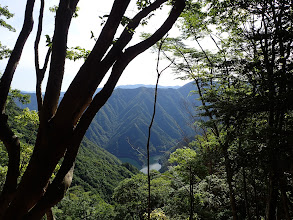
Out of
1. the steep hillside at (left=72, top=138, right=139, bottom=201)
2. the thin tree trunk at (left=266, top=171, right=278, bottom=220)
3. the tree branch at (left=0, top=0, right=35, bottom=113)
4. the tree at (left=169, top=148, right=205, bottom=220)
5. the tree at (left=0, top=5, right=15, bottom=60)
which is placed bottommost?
the steep hillside at (left=72, top=138, right=139, bottom=201)

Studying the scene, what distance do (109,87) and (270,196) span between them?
15.1 ft

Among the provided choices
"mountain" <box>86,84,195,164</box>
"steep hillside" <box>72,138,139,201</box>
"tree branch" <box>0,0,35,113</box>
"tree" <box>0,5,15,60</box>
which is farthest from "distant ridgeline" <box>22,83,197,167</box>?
"tree branch" <box>0,0,35,113</box>

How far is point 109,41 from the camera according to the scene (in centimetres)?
165

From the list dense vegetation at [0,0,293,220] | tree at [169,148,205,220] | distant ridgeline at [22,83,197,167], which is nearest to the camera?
dense vegetation at [0,0,293,220]

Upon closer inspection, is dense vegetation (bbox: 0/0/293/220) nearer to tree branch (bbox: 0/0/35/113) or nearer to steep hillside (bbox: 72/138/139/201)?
tree branch (bbox: 0/0/35/113)

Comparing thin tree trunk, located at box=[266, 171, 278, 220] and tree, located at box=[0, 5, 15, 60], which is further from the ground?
tree, located at box=[0, 5, 15, 60]

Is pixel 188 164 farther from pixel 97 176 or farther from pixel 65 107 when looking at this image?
pixel 97 176

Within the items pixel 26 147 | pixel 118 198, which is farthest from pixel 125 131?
pixel 26 147

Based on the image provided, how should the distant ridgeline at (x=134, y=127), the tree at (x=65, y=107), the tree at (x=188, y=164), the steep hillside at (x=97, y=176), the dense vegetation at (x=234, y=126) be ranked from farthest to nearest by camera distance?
the distant ridgeline at (x=134, y=127), the steep hillside at (x=97, y=176), the tree at (x=188, y=164), the dense vegetation at (x=234, y=126), the tree at (x=65, y=107)

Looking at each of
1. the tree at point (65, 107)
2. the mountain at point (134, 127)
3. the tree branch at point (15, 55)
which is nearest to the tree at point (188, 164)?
the tree at point (65, 107)

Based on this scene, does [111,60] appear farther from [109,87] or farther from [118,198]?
[118,198]

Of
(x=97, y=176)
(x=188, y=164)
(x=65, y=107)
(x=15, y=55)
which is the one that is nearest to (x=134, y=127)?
(x=97, y=176)

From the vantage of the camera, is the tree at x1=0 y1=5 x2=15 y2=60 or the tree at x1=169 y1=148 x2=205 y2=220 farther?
the tree at x1=169 y1=148 x2=205 y2=220

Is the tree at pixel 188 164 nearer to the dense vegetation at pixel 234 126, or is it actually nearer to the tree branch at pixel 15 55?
the dense vegetation at pixel 234 126
